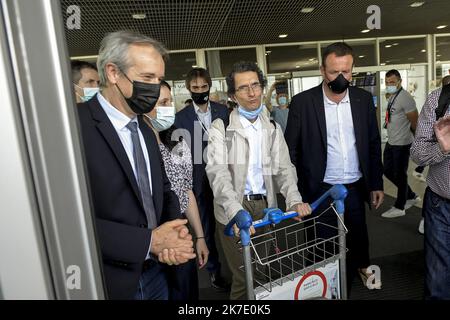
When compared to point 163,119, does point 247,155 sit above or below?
below

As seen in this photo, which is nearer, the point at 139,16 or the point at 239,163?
the point at 239,163

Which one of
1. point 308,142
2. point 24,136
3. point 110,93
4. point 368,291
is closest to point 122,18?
point 308,142

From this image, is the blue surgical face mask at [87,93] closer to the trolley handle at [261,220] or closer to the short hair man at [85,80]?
the short hair man at [85,80]

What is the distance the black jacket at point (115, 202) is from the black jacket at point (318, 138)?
58.6 inches

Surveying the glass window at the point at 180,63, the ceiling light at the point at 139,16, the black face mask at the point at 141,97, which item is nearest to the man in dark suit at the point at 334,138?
the black face mask at the point at 141,97

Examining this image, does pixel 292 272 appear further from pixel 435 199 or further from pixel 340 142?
pixel 340 142

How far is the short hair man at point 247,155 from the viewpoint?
6.00 ft

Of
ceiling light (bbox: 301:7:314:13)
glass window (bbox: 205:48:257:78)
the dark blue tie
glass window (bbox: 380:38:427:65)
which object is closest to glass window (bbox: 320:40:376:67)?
glass window (bbox: 380:38:427:65)

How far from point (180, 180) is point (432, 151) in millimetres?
1260

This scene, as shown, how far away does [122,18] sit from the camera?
17.0 feet

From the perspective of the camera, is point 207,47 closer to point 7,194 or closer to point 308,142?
point 308,142

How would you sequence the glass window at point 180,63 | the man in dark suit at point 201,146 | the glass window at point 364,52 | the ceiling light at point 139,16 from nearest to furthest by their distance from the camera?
the man in dark suit at point 201,146, the ceiling light at point 139,16, the glass window at point 180,63, the glass window at point 364,52

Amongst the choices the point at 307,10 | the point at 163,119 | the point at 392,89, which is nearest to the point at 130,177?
the point at 163,119

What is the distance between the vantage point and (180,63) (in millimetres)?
7828
